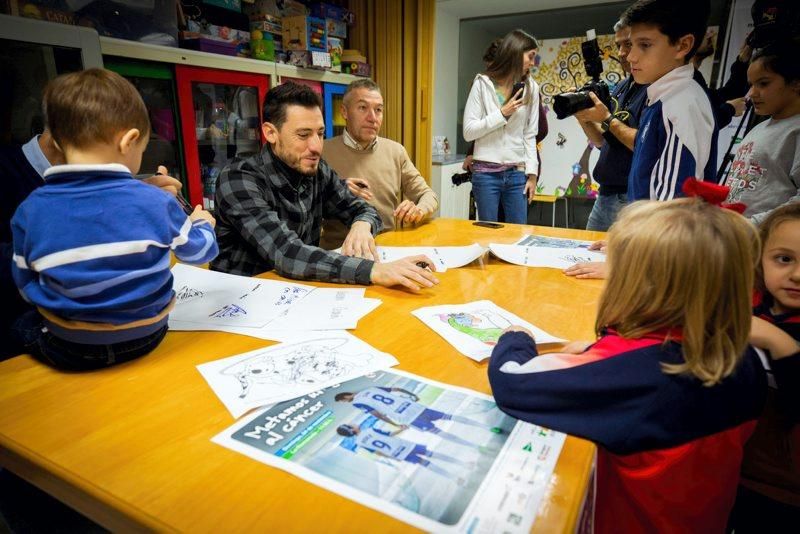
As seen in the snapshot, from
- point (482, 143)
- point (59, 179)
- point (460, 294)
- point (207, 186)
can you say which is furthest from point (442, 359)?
point (207, 186)

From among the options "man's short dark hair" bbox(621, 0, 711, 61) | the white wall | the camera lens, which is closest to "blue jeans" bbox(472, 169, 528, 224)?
the camera lens

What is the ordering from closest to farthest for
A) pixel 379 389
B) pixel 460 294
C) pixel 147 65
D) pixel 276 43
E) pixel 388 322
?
pixel 379 389 → pixel 388 322 → pixel 460 294 → pixel 147 65 → pixel 276 43

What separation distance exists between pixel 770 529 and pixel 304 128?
155 centimetres

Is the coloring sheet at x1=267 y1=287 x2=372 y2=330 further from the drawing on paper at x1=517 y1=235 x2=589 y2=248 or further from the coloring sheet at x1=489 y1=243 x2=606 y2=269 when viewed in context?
the drawing on paper at x1=517 y1=235 x2=589 y2=248

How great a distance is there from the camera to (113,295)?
2.56 feet

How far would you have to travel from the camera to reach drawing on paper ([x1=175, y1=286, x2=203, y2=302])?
1126 millimetres

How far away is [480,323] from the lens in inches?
39.5

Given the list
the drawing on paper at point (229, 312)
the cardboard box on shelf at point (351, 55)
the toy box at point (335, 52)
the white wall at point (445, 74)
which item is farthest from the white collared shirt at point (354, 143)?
the white wall at point (445, 74)

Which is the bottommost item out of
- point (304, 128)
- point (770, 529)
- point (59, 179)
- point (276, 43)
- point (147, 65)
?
point (770, 529)

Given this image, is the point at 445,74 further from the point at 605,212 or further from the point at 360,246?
the point at 360,246

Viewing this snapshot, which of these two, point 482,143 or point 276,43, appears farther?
point 276,43

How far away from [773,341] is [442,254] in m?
0.89

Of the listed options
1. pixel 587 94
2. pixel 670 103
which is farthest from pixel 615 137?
pixel 670 103

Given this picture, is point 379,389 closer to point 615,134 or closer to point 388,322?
point 388,322
